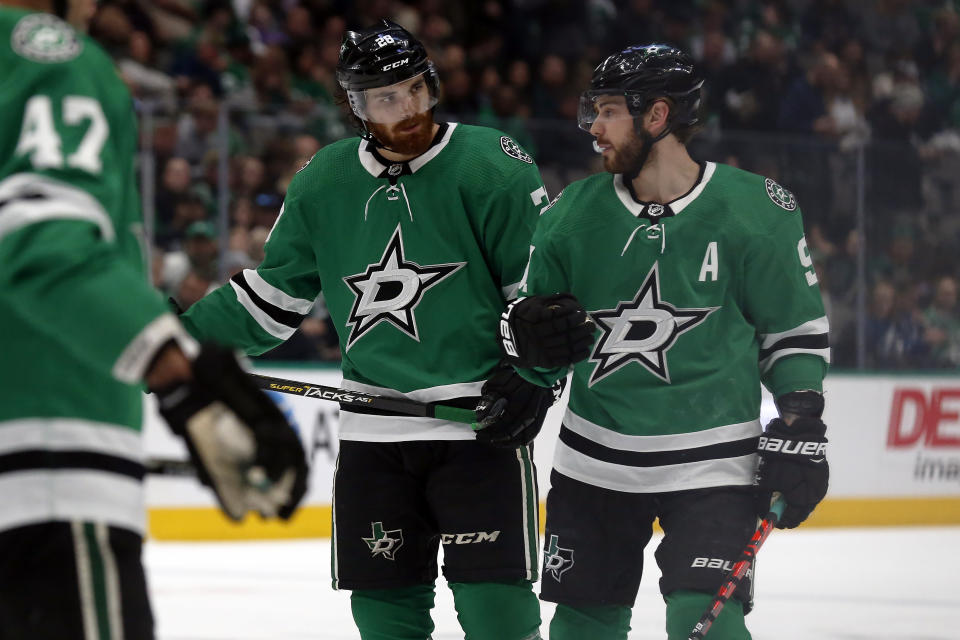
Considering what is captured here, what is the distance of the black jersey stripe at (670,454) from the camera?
2830 mm

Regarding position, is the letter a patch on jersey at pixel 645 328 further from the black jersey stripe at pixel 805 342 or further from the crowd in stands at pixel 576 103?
the crowd in stands at pixel 576 103

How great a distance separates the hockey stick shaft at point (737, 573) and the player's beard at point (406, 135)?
96 centimetres

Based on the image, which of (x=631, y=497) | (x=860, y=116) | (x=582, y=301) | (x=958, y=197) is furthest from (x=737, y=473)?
(x=860, y=116)

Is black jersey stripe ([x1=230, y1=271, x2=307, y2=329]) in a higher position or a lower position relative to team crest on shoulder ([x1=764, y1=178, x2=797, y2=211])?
lower

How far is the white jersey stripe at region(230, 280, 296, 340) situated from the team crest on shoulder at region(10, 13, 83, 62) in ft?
4.97

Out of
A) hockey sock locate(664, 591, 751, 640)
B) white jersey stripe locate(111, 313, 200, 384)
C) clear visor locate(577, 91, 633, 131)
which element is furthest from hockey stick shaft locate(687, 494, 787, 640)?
white jersey stripe locate(111, 313, 200, 384)

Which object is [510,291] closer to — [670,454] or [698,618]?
[670,454]

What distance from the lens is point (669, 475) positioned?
284 centimetres

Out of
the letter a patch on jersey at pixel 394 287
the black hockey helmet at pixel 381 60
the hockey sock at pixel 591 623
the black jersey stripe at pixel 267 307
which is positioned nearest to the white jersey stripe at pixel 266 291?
the black jersey stripe at pixel 267 307

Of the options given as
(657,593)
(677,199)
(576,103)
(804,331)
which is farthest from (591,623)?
(576,103)

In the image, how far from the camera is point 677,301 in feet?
9.27

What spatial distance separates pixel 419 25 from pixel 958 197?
10.6 ft

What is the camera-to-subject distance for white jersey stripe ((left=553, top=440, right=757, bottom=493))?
2.82m

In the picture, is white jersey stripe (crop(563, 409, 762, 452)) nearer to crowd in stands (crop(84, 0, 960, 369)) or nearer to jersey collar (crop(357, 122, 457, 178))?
jersey collar (crop(357, 122, 457, 178))
